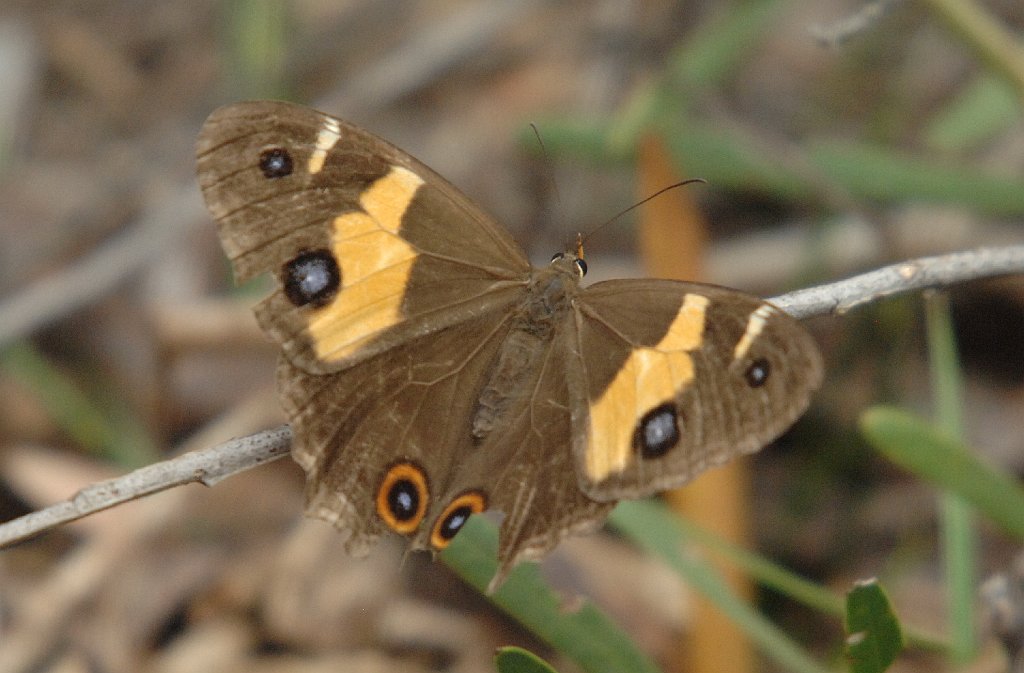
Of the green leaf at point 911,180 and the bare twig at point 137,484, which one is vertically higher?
the green leaf at point 911,180

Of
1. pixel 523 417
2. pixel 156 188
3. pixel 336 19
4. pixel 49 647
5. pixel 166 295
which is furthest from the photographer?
pixel 336 19

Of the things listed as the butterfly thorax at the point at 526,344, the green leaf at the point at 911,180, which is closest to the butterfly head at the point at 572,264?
the butterfly thorax at the point at 526,344

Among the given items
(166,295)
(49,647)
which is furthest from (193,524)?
(166,295)

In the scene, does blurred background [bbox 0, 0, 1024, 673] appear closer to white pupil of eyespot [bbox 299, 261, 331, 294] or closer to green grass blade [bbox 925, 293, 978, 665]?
green grass blade [bbox 925, 293, 978, 665]

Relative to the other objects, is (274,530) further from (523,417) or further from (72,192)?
(72,192)

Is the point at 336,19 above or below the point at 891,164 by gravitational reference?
above

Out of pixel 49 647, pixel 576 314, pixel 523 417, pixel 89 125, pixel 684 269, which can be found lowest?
pixel 49 647

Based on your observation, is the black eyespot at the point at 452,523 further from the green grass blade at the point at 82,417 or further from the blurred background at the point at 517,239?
the green grass blade at the point at 82,417

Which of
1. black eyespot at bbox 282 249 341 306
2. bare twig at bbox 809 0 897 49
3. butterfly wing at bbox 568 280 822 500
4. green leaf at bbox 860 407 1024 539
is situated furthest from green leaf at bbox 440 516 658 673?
bare twig at bbox 809 0 897 49
